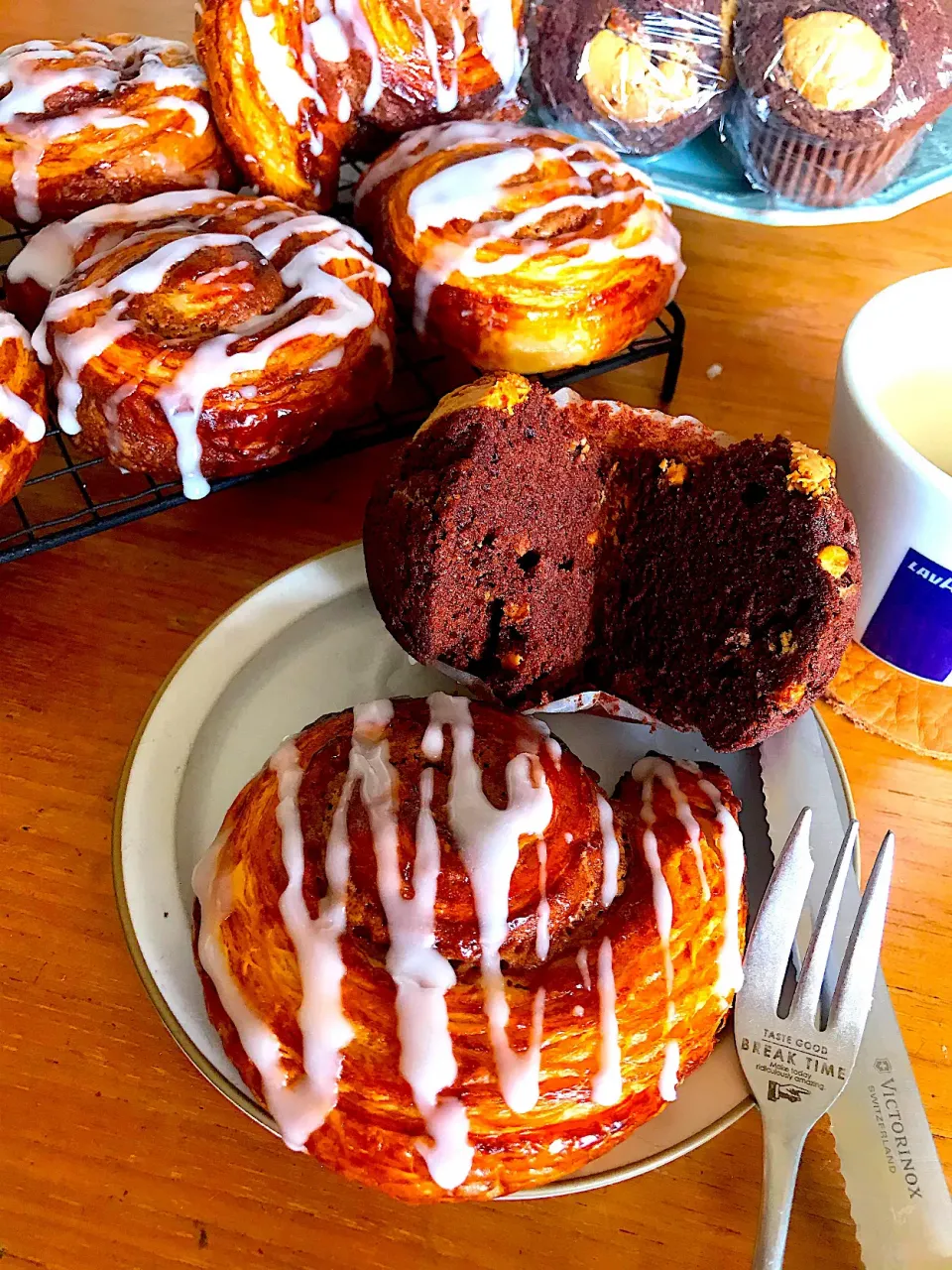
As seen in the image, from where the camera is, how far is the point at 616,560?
1.02 meters

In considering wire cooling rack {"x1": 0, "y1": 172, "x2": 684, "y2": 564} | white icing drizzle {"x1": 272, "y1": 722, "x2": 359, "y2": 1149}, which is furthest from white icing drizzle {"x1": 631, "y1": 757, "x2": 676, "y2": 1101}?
wire cooling rack {"x1": 0, "y1": 172, "x2": 684, "y2": 564}

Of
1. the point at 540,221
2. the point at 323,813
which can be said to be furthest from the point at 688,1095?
the point at 540,221

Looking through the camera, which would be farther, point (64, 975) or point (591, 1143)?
point (64, 975)

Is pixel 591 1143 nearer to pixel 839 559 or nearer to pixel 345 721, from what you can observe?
pixel 345 721

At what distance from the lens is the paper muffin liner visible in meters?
1.47

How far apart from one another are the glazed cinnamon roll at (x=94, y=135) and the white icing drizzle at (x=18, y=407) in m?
0.25

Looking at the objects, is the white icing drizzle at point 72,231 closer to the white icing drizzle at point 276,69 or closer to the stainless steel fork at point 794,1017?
the white icing drizzle at point 276,69

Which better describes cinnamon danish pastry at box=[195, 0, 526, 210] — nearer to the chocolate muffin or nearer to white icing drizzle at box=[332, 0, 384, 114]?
white icing drizzle at box=[332, 0, 384, 114]

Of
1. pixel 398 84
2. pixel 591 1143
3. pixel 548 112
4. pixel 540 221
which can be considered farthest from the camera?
pixel 548 112

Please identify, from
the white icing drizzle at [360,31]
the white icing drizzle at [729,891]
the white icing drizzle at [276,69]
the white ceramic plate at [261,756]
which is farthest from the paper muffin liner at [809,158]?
the white icing drizzle at [729,891]

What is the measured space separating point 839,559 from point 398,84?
2.92 feet

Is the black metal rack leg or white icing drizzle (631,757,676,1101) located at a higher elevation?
the black metal rack leg

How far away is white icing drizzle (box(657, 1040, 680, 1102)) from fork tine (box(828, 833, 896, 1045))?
13 centimetres

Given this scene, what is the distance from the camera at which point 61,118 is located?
1232 mm
